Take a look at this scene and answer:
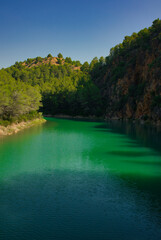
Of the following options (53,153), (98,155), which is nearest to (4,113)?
(53,153)

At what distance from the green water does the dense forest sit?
2410 centimetres

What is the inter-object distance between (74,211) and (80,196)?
2160 mm

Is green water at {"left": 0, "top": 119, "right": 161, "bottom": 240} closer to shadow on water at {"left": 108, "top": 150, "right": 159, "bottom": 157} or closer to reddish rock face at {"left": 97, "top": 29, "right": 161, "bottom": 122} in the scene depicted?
shadow on water at {"left": 108, "top": 150, "right": 159, "bottom": 157}

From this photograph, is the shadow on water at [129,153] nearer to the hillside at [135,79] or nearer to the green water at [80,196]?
the green water at [80,196]

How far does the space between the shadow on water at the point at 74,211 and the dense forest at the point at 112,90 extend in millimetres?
29648

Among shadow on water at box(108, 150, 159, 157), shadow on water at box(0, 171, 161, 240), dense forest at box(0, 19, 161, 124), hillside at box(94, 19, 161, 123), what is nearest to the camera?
shadow on water at box(0, 171, 161, 240)

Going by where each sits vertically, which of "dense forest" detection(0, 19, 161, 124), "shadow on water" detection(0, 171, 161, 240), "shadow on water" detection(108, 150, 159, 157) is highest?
"dense forest" detection(0, 19, 161, 124)

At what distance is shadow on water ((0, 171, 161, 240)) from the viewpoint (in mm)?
11305

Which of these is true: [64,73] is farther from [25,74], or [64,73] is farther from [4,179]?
[4,179]

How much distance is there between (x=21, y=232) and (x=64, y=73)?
178m

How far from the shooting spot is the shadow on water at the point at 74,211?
37.1 ft

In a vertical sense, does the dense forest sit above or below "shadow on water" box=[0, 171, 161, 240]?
above

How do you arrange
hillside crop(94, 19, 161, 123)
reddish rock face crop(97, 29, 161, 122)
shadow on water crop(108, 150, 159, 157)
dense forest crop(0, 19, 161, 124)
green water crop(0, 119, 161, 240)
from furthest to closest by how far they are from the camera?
hillside crop(94, 19, 161, 123), reddish rock face crop(97, 29, 161, 122), dense forest crop(0, 19, 161, 124), shadow on water crop(108, 150, 159, 157), green water crop(0, 119, 161, 240)

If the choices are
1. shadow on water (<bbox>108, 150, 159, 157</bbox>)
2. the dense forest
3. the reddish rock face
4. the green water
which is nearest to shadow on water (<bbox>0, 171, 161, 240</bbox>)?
the green water
